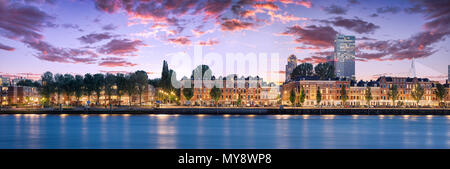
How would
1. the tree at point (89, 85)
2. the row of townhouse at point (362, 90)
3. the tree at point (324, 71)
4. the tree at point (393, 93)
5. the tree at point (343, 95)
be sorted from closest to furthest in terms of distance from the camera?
the tree at point (89, 85)
the tree at point (343, 95)
the tree at point (393, 93)
the row of townhouse at point (362, 90)
the tree at point (324, 71)

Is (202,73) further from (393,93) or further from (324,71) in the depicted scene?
(393,93)

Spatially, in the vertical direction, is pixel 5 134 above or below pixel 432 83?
below

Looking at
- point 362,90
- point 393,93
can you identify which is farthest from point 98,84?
point 393,93

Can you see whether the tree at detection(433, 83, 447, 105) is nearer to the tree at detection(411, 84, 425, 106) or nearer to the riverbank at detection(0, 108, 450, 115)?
the tree at detection(411, 84, 425, 106)

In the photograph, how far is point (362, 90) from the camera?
154 m

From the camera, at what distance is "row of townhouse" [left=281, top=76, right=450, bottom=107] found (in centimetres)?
15200

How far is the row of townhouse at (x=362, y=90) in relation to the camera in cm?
15200

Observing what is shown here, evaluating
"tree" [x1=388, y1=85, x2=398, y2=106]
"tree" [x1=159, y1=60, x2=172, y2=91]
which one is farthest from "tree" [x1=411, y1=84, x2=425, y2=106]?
"tree" [x1=159, y1=60, x2=172, y2=91]

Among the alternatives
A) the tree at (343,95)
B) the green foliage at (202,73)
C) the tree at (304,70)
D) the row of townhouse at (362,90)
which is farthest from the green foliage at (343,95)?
the green foliage at (202,73)

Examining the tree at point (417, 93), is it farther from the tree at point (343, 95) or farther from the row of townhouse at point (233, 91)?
the row of townhouse at point (233, 91)
